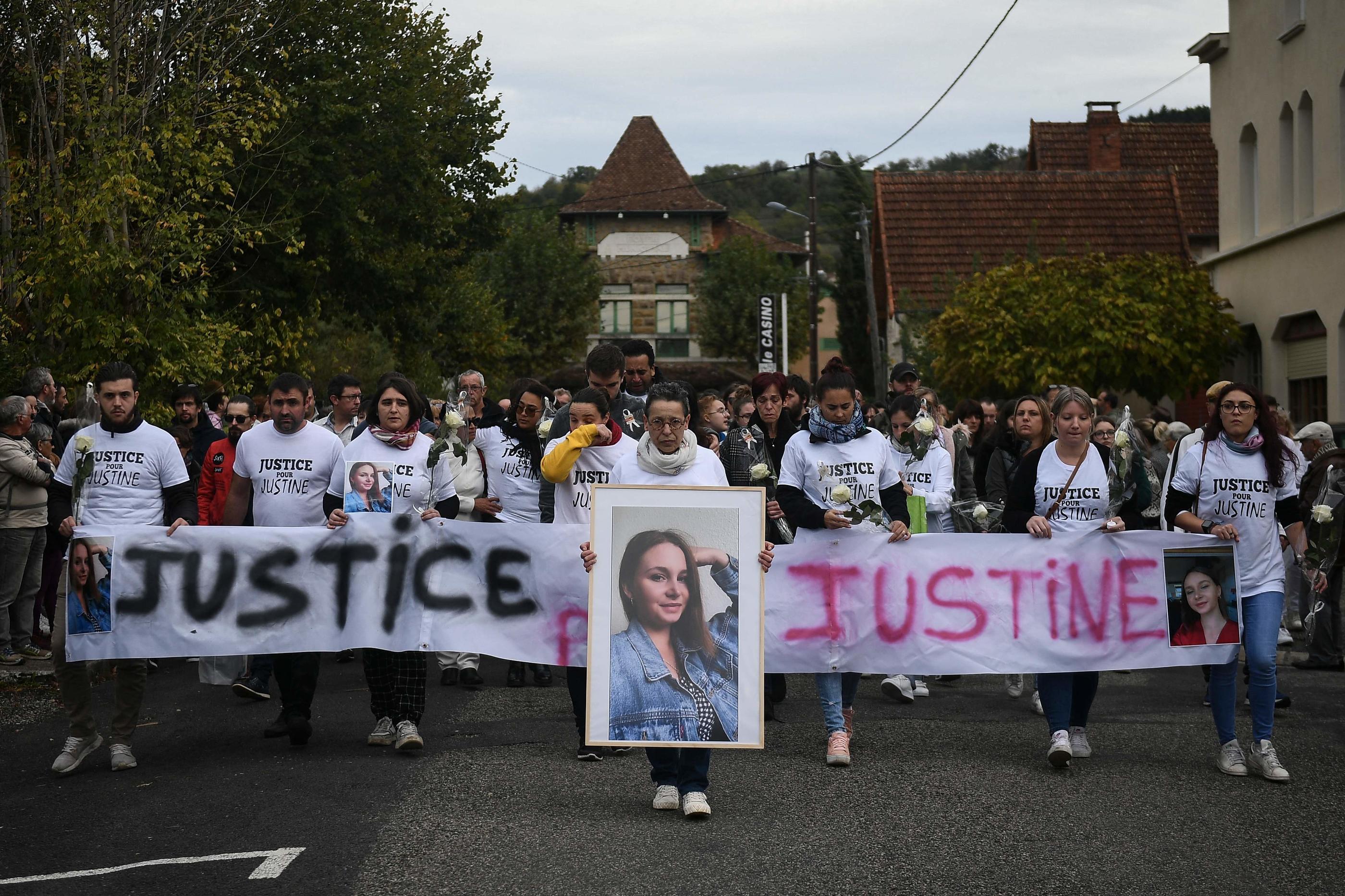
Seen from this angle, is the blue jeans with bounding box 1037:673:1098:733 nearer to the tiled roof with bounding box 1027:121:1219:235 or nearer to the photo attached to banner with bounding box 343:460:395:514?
the photo attached to banner with bounding box 343:460:395:514

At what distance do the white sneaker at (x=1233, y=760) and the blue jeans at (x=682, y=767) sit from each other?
2.73m

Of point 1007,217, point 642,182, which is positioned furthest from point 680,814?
point 642,182

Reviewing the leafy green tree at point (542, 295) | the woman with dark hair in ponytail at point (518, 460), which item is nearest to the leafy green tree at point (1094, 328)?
the woman with dark hair in ponytail at point (518, 460)

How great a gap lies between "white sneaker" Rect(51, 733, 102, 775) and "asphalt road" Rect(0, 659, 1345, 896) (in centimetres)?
6

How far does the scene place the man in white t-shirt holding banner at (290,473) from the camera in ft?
27.9

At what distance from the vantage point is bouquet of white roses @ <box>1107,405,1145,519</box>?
8023 mm

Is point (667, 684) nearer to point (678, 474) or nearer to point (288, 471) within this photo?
point (678, 474)

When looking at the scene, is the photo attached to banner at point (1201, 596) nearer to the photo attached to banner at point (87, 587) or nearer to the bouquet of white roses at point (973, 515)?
the bouquet of white roses at point (973, 515)

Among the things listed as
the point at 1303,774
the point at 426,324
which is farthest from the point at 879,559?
the point at 426,324

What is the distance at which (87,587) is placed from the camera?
26.1ft

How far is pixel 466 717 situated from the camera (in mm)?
9250

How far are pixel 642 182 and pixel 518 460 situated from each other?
6499cm

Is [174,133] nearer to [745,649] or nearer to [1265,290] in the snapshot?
[745,649]

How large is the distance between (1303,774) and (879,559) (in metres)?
2.38
